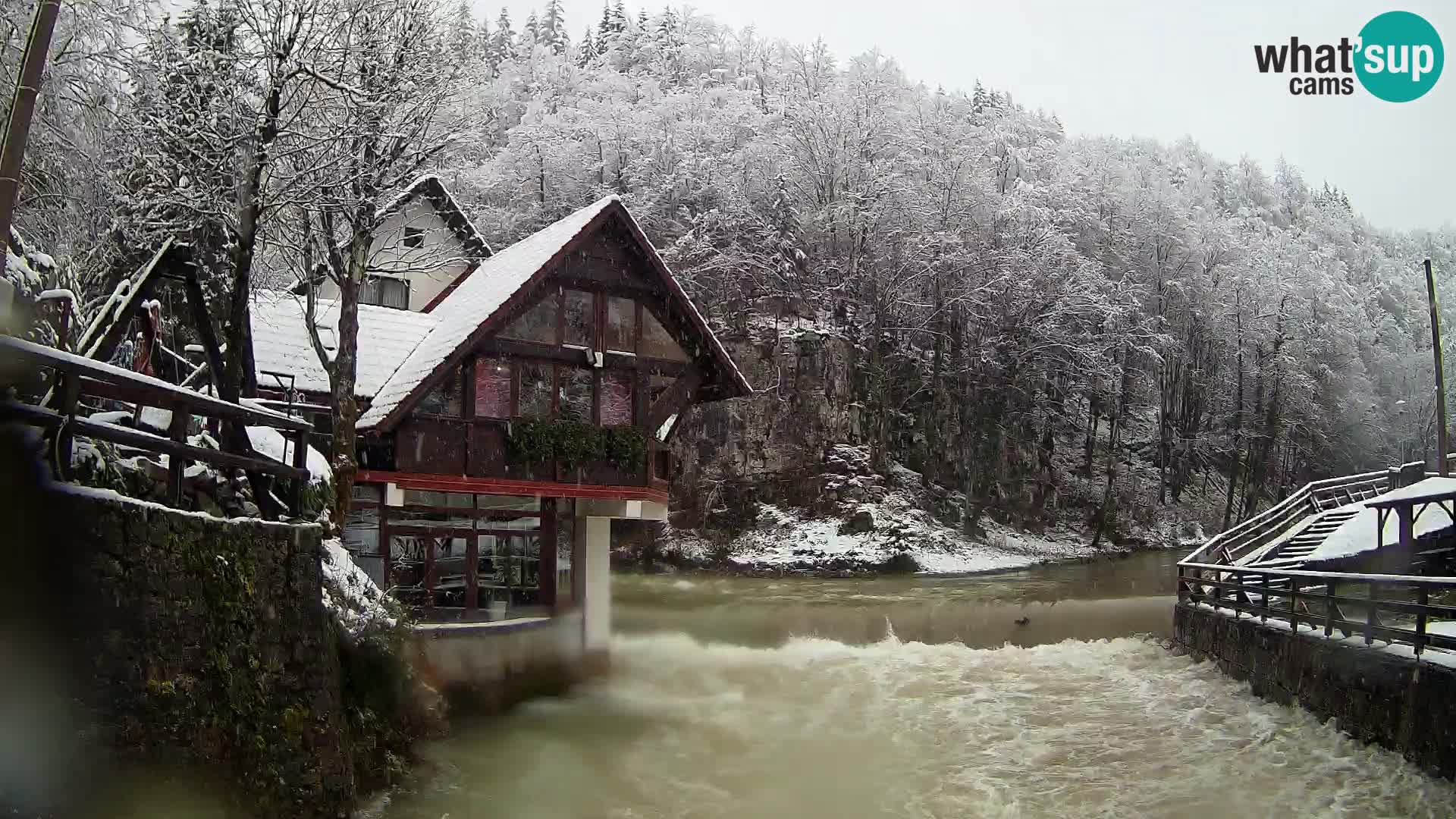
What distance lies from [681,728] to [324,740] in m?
8.15

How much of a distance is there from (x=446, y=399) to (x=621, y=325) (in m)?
3.80

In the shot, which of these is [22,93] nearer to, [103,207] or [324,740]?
[324,740]

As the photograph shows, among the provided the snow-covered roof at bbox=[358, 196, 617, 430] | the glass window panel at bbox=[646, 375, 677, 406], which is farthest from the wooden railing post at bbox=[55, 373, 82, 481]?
the glass window panel at bbox=[646, 375, 677, 406]

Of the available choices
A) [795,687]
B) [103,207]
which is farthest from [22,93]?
[795,687]

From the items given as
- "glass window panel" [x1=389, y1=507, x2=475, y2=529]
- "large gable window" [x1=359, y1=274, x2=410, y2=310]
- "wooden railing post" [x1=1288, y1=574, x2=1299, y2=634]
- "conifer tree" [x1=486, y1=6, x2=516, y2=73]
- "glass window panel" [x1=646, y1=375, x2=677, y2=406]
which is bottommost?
"wooden railing post" [x1=1288, y1=574, x2=1299, y2=634]

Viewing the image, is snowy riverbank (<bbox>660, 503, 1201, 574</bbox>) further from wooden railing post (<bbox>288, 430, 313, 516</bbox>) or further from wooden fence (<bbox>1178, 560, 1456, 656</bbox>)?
wooden railing post (<bbox>288, 430, 313, 516</bbox>)

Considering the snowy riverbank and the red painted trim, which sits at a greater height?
the red painted trim

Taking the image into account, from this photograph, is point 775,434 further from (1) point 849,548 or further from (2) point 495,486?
(2) point 495,486

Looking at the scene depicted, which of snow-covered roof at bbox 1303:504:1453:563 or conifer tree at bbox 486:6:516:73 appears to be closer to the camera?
snow-covered roof at bbox 1303:504:1453:563

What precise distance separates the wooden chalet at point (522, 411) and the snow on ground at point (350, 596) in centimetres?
442

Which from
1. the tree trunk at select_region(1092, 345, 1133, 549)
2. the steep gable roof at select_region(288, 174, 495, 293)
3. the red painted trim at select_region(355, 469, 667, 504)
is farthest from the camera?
the tree trunk at select_region(1092, 345, 1133, 549)

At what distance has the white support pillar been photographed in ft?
69.7

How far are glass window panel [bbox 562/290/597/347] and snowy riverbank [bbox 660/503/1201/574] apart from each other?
66.7 feet

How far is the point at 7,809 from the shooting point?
6.25 meters
